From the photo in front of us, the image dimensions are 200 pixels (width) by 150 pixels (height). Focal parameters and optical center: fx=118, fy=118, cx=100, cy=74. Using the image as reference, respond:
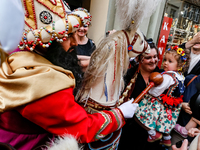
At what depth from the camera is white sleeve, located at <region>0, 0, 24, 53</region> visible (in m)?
0.38

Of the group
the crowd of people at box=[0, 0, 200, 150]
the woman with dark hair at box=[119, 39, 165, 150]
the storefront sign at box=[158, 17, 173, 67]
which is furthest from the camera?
the storefront sign at box=[158, 17, 173, 67]

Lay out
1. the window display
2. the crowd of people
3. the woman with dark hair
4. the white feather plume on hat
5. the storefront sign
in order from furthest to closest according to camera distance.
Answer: the window display, the storefront sign, the woman with dark hair, the white feather plume on hat, the crowd of people

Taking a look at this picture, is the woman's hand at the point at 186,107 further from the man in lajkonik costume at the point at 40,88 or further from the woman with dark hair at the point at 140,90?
the man in lajkonik costume at the point at 40,88

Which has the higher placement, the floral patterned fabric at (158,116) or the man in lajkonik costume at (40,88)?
the man in lajkonik costume at (40,88)

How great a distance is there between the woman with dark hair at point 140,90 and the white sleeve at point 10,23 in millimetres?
1085

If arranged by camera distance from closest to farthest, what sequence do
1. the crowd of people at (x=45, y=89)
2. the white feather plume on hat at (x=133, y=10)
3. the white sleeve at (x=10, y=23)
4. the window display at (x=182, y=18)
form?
the white sleeve at (x=10, y=23), the crowd of people at (x=45, y=89), the white feather plume on hat at (x=133, y=10), the window display at (x=182, y=18)

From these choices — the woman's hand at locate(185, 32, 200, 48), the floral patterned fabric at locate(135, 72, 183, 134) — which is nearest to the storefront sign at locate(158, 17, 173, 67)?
the woman's hand at locate(185, 32, 200, 48)

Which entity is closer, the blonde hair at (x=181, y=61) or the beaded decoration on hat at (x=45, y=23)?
the beaded decoration on hat at (x=45, y=23)

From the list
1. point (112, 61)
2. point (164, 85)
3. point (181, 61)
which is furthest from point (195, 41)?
point (112, 61)

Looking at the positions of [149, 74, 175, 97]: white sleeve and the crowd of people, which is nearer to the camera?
the crowd of people

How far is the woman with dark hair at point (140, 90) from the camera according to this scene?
52.1 inches

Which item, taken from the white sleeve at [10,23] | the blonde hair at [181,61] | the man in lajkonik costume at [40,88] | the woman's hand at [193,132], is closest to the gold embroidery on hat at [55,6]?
the man in lajkonik costume at [40,88]

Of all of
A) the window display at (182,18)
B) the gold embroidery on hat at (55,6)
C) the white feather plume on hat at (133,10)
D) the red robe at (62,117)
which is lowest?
the red robe at (62,117)

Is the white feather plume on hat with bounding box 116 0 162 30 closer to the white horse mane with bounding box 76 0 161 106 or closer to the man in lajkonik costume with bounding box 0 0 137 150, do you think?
the white horse mane with bounding box 76 0 161 106
